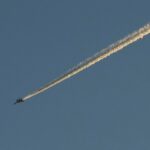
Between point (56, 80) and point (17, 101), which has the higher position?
point (17, 101)

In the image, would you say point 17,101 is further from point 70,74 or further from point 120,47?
point 120,47

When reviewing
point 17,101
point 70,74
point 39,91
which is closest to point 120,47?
point 70,74

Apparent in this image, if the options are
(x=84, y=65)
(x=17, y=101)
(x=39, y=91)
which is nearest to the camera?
(x=84, y=65)

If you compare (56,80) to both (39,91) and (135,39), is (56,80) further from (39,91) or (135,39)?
(135,39)

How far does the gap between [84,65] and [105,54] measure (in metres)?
3.34

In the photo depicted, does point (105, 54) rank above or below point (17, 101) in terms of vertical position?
below

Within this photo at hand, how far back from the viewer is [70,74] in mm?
60688

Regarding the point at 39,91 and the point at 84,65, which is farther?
the point at 39,91

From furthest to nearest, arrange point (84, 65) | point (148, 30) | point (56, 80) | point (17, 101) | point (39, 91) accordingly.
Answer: point (17, 101), point (39, 91), point (56, 80), point (84, 65), point (148, 30)

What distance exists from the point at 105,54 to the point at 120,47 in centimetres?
300

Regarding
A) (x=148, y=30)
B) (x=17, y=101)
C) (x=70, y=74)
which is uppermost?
(x=17, y=101)

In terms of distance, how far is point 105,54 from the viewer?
55.0 m

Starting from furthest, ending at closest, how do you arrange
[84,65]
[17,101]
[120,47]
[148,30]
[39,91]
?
[17,101]
[39,91]
[84,65]
[120,47]
[148,30]

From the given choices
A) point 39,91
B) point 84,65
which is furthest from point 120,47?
point 39,91
